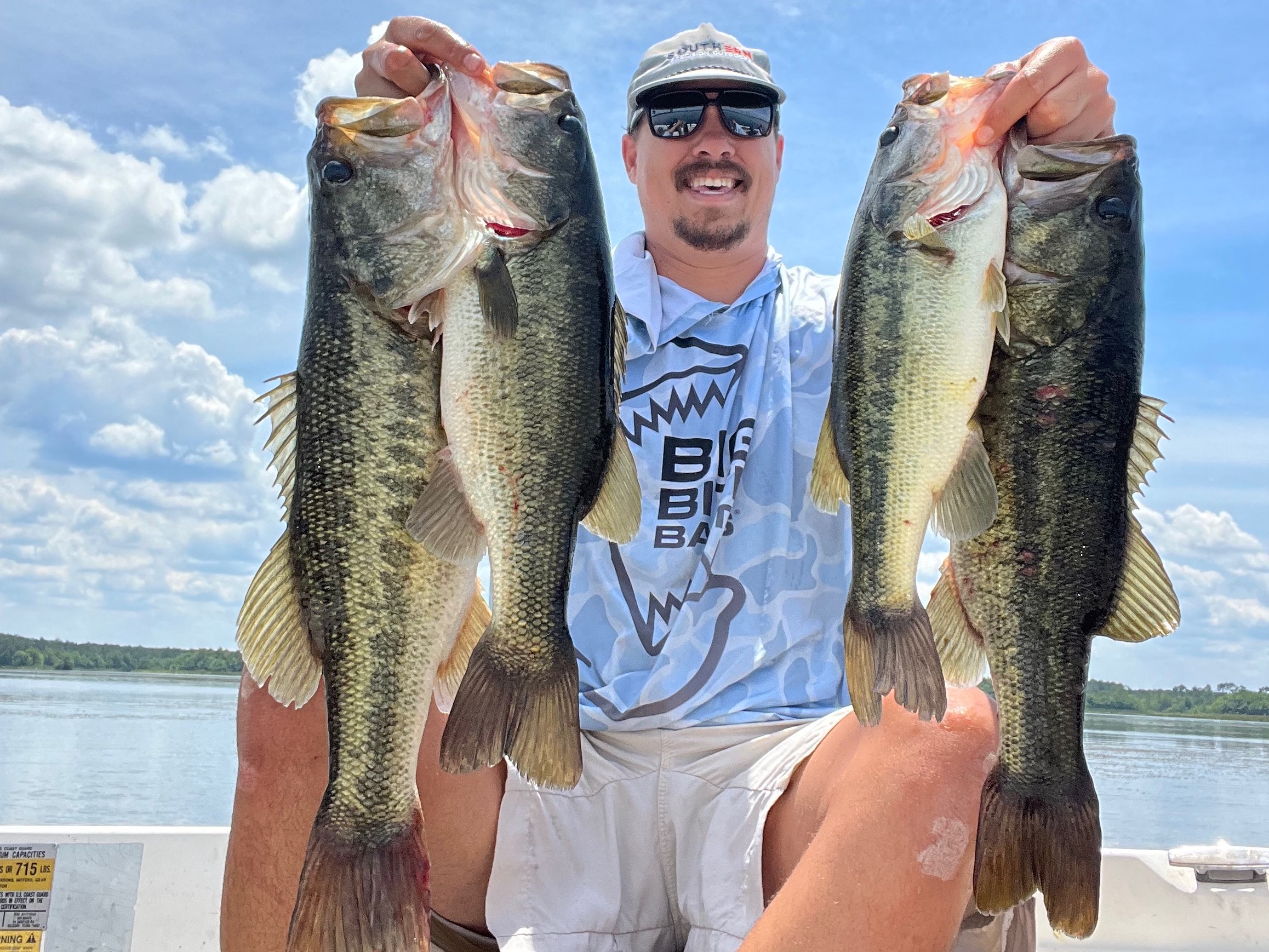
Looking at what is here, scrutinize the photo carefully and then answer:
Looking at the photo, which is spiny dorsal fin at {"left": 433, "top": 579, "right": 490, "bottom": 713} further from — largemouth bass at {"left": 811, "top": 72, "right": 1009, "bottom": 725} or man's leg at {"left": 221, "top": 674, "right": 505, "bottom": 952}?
largemouth bass at {"left": 811, "top": 72, "right": 1009, "bottom": 725}

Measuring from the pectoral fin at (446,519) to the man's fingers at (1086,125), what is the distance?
61.5 inches

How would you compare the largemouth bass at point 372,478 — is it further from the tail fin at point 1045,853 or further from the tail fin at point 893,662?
the tail fin at point 1045,853

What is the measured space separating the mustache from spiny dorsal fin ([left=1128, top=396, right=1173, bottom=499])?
1.96 m

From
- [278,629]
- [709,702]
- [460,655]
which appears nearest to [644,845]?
[709,702]

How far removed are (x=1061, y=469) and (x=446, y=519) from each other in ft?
4.54

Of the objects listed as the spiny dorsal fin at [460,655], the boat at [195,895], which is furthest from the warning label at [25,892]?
the spiny dorsal fin at [460,655]

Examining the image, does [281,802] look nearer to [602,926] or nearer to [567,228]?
[602,926]

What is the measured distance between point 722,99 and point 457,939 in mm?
3038

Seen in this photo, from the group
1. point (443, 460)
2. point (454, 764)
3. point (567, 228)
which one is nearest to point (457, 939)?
point (454, 764)

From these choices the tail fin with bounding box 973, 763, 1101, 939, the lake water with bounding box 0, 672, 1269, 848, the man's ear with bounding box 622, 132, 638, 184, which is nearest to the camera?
the tail fin with bounding box 973, 763, 1101, 939

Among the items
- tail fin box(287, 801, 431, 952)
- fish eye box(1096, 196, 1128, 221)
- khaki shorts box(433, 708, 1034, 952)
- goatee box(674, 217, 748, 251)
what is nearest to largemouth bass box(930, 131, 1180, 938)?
fish eye box(1096, 196, 1128, 221)

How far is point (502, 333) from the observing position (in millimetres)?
2139

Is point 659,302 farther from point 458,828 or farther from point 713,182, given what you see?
point 458,828

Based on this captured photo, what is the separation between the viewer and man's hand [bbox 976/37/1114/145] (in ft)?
7.55
